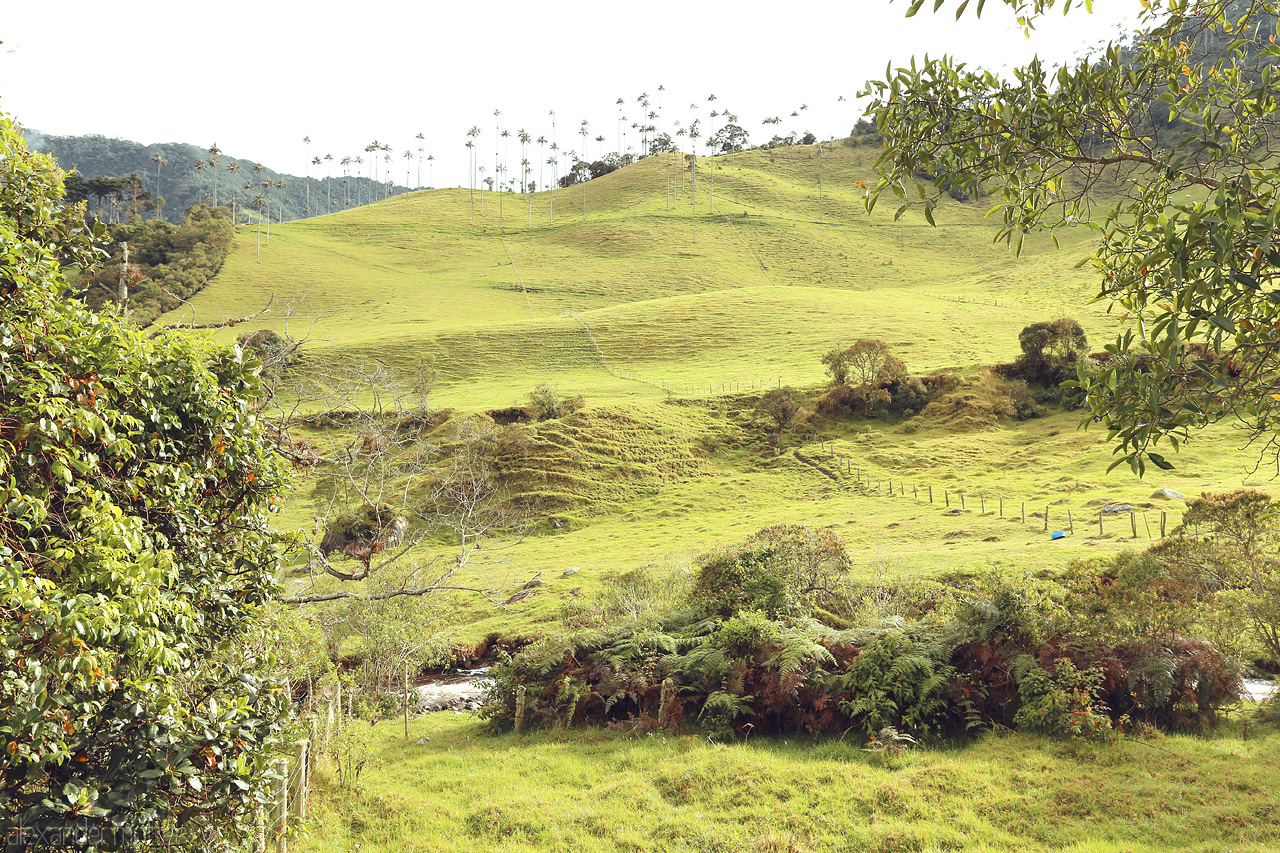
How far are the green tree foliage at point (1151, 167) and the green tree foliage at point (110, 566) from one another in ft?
19.6

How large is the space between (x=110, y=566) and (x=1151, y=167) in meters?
7.87

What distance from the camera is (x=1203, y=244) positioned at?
14.1 feet

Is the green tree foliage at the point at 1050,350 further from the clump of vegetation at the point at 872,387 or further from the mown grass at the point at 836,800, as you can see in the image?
the mown grass at the point at 836,800

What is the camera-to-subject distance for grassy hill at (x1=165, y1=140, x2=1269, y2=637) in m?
33.2

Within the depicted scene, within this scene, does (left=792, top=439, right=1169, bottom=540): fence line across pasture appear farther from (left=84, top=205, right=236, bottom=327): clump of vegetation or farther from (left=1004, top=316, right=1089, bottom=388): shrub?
(left=84, top=205, right=236, bottom=327): clump of vegetation

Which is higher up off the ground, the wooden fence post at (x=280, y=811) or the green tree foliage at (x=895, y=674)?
the wooden fence post at (x=280, y=811)

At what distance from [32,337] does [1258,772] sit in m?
14.7

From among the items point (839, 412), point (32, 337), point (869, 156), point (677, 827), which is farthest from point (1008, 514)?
point (869, 156)

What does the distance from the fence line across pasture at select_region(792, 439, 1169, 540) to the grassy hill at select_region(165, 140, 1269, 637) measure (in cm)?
21

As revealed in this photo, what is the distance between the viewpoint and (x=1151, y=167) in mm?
5328

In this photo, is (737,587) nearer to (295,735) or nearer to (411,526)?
(295,735)

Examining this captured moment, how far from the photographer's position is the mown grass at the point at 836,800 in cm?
877

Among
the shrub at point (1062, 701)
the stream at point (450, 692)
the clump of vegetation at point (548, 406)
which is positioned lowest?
the stream at point (450, 692)

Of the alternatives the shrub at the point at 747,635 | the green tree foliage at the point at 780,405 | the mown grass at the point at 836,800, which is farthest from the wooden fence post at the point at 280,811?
the green tree foliage at the point at 780,405
